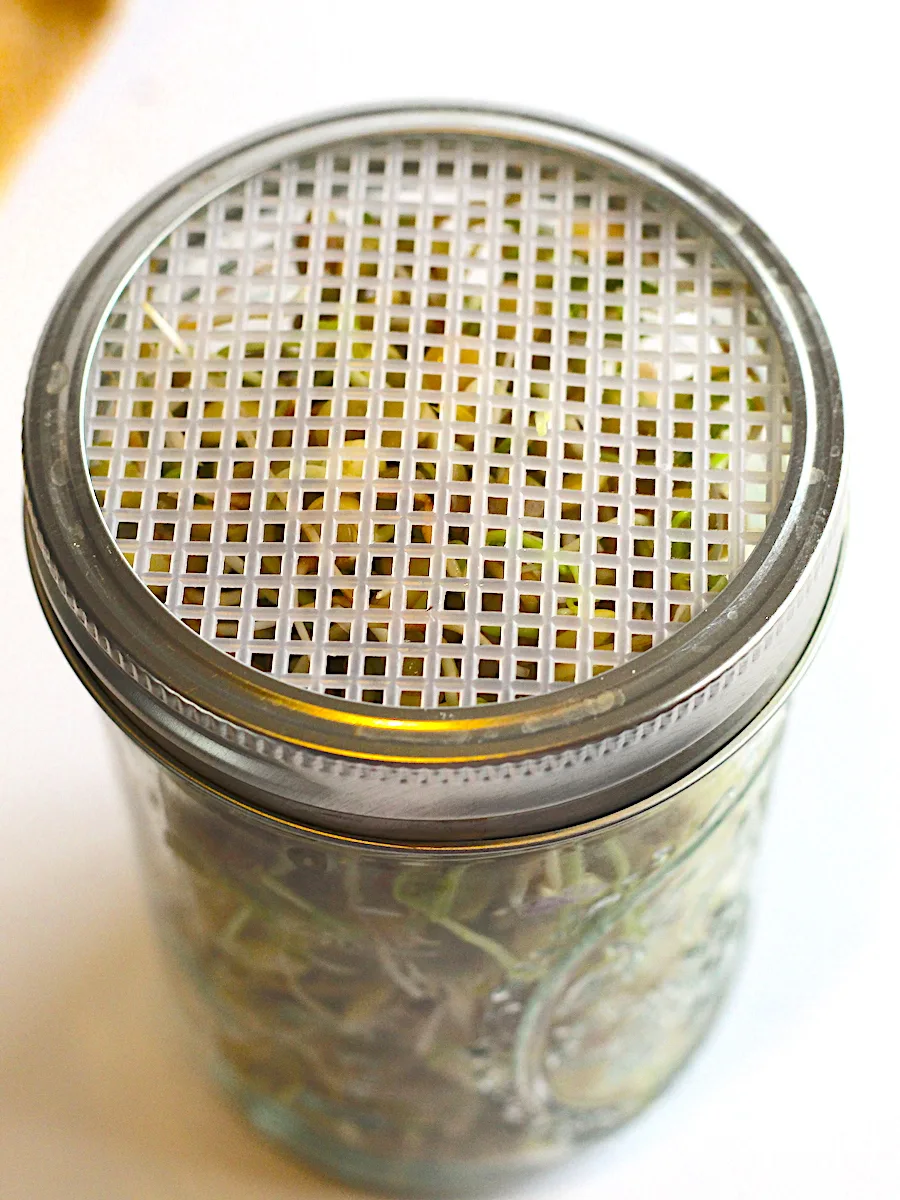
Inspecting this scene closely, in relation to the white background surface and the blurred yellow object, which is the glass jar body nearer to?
the white background surface

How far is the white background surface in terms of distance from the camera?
2.09 ft

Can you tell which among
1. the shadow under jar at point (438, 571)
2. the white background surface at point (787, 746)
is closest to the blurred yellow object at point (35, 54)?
the white background surface at point (787, 746)

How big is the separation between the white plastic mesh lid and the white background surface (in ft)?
0.23

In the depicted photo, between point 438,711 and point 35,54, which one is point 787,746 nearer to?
point 438,711

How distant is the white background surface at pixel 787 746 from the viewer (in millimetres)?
638

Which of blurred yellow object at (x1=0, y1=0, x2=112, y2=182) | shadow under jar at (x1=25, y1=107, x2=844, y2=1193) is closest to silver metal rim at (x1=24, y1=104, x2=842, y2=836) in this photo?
shadow under jar at (x1=25, y1=107, x2=844, y2=1193)

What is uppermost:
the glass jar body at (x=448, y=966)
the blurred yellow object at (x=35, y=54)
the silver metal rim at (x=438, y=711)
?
the blurred yellow object at (x=35, y=54)

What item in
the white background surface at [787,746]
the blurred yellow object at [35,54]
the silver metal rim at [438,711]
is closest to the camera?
the silver metal rim at [438,711]

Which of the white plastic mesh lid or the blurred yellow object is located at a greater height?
the blurred yellow object

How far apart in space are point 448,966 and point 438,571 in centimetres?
14

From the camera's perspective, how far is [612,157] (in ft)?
1.79

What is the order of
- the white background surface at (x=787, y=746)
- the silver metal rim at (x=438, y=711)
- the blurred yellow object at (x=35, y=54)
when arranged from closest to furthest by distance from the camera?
the silver metal rim at (x=438, y=711) → the white background surface at (x=787, y=746) → the blurred yellow object at (x=35, y=54)

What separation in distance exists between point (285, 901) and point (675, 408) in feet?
0.69

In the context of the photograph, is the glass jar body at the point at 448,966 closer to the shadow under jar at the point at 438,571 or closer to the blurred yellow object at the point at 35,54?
the shadow under jar at the point at 438,571
